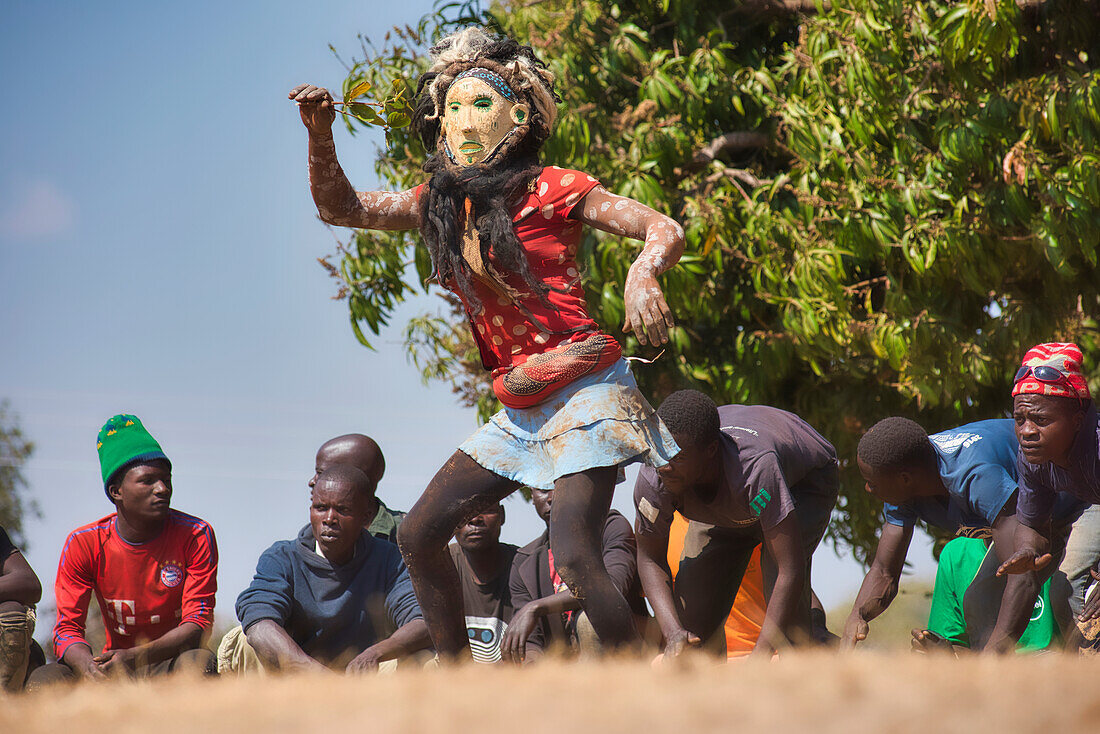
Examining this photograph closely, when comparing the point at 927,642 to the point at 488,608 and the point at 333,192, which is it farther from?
the point at 333,192

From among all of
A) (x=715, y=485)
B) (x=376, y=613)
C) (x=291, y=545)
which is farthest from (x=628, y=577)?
(x=291, y=545)

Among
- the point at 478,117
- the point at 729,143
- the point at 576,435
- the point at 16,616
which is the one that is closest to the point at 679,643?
the point at 576,435

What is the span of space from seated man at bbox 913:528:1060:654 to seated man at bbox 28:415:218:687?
11.1 ft

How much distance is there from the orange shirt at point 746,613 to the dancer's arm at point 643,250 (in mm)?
2206

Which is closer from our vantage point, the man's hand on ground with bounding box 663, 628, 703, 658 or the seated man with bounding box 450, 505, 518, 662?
the man's hand on ground with bounding box 663, 628, 703, 658

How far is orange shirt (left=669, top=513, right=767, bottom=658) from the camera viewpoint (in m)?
5.39

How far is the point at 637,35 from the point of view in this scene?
862 cm

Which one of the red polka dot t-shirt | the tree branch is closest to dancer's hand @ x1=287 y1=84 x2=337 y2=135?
the red polka dot t-shirt

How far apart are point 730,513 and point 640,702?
2748mm

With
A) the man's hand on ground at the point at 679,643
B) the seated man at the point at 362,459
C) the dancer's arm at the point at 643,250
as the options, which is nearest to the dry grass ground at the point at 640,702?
the dancer's arm at the point at 643,250

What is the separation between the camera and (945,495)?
5344 millimetres

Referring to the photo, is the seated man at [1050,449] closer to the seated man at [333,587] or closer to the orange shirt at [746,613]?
the orange shirt at [746,613]

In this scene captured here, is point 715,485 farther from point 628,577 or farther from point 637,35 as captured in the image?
point 637,35

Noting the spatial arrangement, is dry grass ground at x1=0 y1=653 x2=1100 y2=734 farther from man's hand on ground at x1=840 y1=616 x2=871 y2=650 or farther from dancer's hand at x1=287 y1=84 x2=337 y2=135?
man's hand on ground at x1=840 y1=616 x2=871 y2=650
